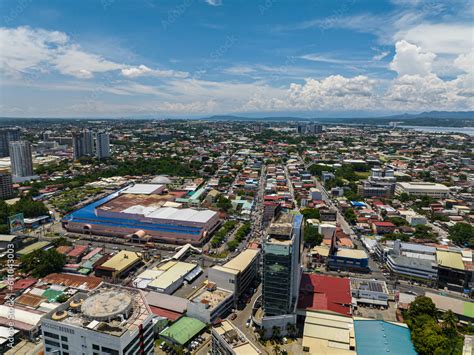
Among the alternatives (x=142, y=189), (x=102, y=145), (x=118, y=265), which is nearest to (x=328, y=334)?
(x=118, y=265)

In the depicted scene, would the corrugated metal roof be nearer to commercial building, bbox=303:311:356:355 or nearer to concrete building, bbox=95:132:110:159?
commercial building, bbox=303:311:356:355

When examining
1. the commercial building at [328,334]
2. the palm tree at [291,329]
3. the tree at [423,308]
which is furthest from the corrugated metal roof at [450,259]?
the palm tree at [291,329]

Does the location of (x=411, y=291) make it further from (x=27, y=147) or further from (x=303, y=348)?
(x=27, y=147)

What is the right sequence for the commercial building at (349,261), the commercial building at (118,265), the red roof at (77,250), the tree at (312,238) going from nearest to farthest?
the commercial building at (118,265) → the commercial building at (349,261) → the red roof at (77,250) → the tree at (312,238)

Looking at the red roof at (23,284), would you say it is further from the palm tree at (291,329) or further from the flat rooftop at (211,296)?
the palm tree at (291,329)

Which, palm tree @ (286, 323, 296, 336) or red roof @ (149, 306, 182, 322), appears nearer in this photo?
palm tree @ (286, 323, 296, 336)

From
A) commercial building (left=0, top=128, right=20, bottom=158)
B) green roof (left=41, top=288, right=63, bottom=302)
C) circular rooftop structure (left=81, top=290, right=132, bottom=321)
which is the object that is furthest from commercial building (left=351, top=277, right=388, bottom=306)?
commercial building (left=0, top=128, right=20, bottom=158)
